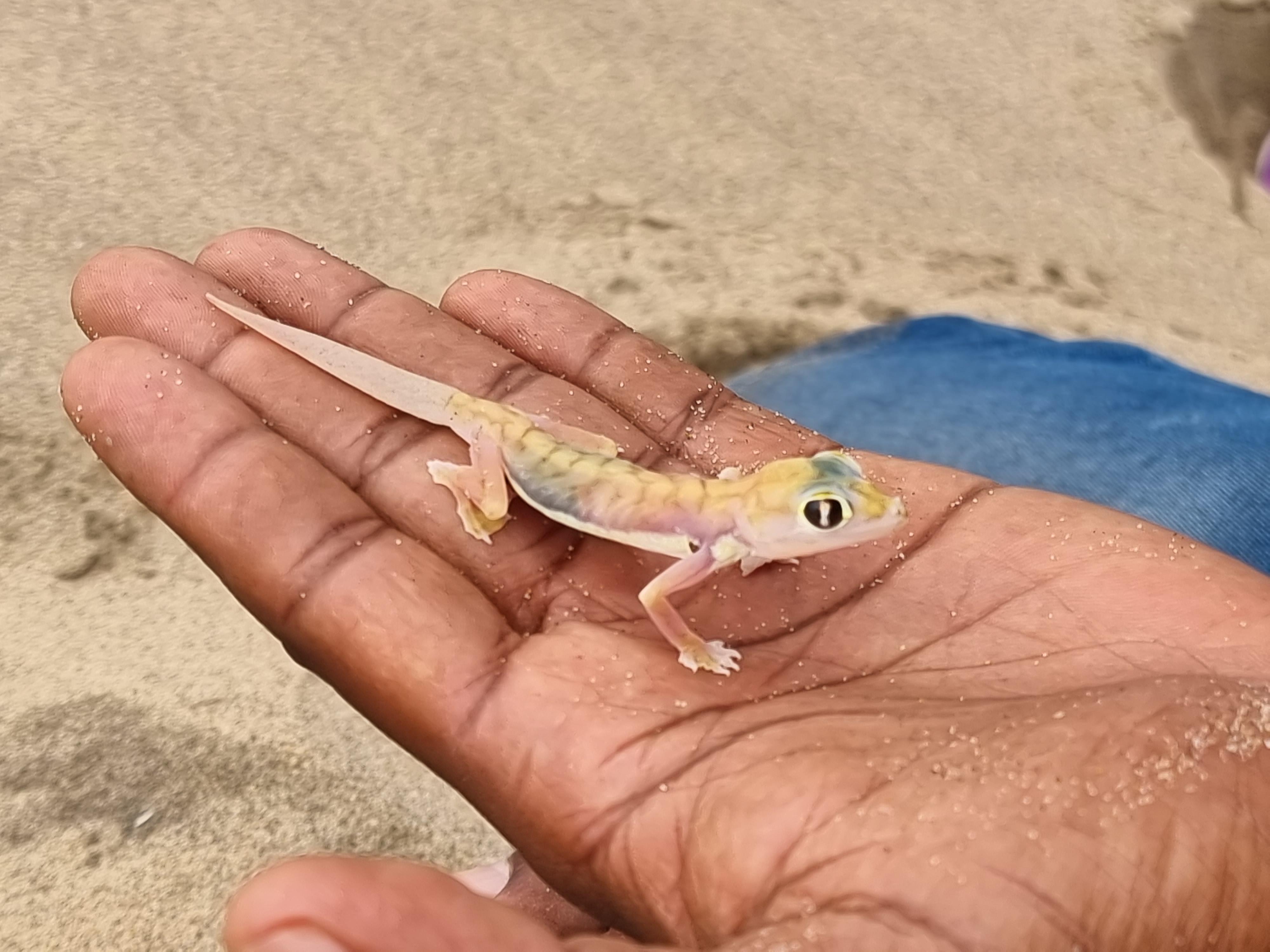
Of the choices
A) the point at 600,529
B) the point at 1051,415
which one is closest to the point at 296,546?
the point at 600,529

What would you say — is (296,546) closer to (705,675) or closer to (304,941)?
(705,675)

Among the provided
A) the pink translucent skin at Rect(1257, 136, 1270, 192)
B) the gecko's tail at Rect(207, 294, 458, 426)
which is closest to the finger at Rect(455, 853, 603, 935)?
the gecko's tail at Rect(207, 294, 458, 426)

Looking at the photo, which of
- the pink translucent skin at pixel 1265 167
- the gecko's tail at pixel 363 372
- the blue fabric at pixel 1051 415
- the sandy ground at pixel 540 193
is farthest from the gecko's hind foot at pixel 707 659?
the pink translucent skin at pixel 1265 167

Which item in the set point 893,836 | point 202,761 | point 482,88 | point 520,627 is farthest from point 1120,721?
point 482,88

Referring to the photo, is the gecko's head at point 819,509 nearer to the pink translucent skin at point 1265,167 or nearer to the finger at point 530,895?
the finger at point 530,895

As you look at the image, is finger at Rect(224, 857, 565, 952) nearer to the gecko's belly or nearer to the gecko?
the gecko

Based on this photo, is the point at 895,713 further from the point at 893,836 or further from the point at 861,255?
the point at 861,255

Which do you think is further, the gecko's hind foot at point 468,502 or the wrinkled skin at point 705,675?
the gecko's hind foot at point 468,502
